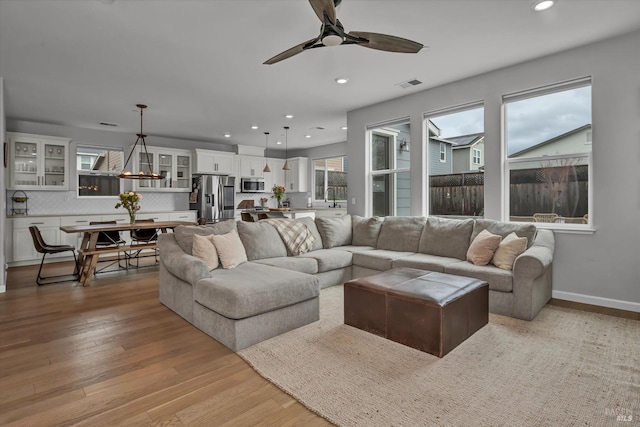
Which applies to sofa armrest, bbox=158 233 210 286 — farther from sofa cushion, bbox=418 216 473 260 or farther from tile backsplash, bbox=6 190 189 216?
tile backsplash, bbox=6 190 189 216

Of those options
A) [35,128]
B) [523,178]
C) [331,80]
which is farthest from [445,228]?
[35,128]

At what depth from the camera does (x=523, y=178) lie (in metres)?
4.14

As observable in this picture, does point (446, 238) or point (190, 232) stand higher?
point (190, 232)

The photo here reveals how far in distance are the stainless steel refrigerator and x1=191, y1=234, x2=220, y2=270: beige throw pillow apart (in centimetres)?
480

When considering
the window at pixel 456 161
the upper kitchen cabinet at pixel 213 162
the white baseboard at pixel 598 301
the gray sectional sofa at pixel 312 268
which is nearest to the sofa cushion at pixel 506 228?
the gray sectional sofa at pixel 312 268

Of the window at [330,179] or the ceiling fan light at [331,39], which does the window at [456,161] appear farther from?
the window at [330,179]

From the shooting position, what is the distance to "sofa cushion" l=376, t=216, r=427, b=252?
451cm

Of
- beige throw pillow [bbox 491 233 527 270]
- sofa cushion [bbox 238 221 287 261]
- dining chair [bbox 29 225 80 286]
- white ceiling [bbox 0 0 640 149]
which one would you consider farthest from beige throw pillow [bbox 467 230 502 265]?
dining chair [bbox 29 225 80 286]

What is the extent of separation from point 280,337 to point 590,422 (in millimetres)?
1968

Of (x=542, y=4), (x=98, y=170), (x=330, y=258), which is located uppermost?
(x=542, y=4)

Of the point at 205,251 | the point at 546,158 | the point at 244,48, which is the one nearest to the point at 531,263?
the point at 546,158

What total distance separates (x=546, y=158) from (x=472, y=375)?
9.79 feet

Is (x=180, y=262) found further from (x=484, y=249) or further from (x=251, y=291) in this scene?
(x=484, y=249)

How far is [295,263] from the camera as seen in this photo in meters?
3.84
